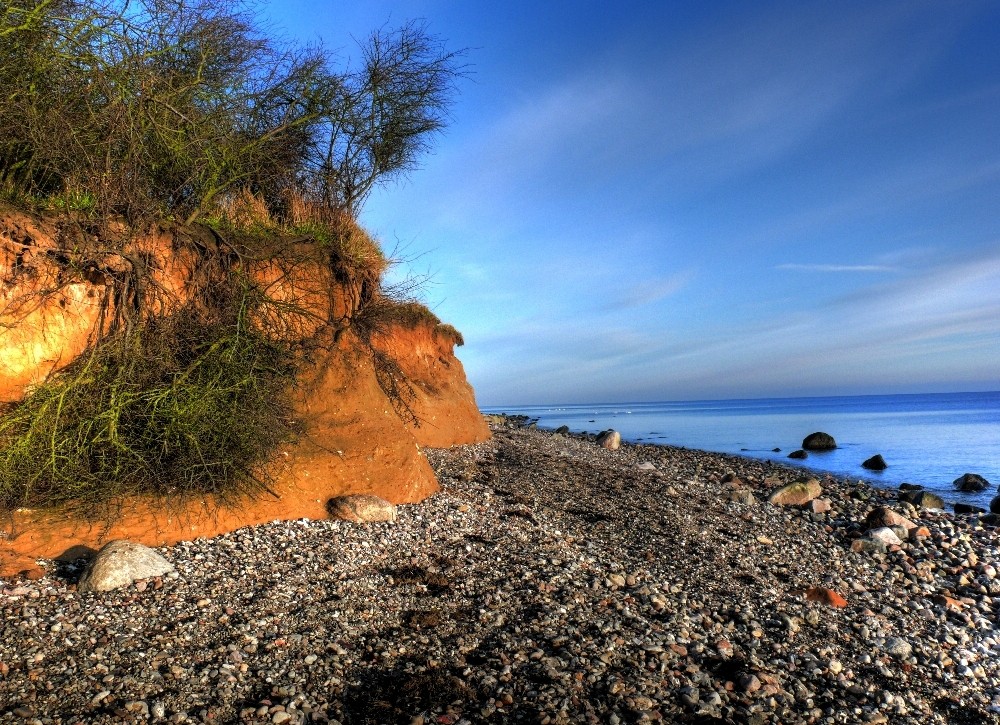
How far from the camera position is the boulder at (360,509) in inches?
344

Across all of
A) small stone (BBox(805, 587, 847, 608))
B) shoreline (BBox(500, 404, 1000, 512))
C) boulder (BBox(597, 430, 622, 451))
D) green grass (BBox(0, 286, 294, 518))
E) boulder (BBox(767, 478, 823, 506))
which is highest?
green grass (BBox(0, 286, 294, 518))

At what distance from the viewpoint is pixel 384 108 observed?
48.9 feet

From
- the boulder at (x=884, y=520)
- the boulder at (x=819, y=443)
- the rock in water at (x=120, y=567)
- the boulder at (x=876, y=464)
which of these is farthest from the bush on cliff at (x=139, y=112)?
the boulder at (x=819, y=443)

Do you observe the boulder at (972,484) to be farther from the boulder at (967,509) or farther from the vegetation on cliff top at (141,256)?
the vegetation on cliff top at (141,256)

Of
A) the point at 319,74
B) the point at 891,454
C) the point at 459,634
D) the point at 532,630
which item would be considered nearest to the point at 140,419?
the point at 459,634

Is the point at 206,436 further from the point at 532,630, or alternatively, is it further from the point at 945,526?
the point at 945,526

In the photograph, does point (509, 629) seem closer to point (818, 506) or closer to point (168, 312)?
point (168, 312)

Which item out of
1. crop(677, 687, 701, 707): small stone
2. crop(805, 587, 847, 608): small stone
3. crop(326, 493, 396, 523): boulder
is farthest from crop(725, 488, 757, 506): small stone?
crop(677, 687, 701, 707): small stone

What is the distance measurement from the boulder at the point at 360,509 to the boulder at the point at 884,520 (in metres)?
9.69

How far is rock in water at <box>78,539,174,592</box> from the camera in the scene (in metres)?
6.05

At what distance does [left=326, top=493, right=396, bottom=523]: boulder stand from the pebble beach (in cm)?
20

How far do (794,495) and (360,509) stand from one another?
35.4 feet

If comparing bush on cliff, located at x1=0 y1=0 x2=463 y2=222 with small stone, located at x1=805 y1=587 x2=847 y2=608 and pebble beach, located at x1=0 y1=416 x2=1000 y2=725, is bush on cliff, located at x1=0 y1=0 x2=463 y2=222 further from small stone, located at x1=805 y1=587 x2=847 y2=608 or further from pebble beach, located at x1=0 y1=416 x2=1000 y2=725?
small stone, located at x1=805 y1=587 x2=847 y2=608

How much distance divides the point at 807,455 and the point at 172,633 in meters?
29.1
